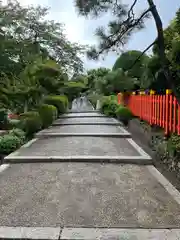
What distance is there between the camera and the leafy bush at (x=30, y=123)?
9.87 metres

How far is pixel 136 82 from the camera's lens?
13.4m

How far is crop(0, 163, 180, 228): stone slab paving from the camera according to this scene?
11.1ft

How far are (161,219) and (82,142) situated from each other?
4.90m

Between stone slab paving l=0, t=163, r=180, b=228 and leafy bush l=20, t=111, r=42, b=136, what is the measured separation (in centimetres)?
429

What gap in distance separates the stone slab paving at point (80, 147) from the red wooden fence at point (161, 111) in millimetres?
1014

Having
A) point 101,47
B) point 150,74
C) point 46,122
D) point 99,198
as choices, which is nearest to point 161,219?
point 99,198

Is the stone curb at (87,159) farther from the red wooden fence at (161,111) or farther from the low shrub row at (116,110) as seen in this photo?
the low shrub row at (116,110)

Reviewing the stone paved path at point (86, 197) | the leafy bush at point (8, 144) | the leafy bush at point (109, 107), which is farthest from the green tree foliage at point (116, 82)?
the stone paved path at point (86, 197)

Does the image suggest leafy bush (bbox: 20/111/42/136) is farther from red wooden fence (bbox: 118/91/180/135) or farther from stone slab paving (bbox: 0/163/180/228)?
stone slab paving (bbox: 0/163/180/228)

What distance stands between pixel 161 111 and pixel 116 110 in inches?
231

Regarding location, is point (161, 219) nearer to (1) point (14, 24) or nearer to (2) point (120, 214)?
(2) point (120, 214)

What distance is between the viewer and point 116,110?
14.1 metres

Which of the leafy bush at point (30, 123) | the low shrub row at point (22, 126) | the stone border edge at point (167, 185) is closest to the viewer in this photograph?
the stone border edge at point (167, 185)

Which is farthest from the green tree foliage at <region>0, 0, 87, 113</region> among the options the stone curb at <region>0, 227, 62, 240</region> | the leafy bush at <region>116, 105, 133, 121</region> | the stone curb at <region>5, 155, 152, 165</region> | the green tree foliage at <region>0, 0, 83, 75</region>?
the stone curb at <region>0, 227, 62, 240</region>
